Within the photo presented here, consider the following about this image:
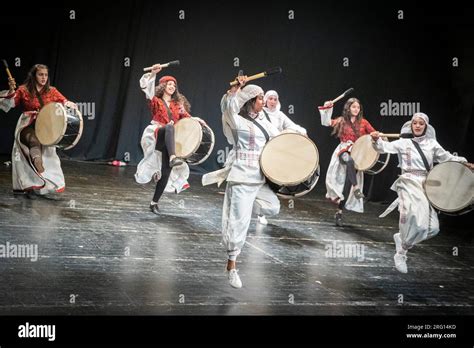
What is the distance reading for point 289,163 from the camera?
502 cm

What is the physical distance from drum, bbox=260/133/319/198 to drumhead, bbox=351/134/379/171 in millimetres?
2487

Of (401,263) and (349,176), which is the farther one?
(349,176)

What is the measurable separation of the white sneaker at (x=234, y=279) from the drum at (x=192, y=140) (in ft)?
7.78

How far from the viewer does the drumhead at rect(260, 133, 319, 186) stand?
16.1 feet

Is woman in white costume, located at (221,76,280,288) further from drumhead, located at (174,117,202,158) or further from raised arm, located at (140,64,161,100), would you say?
drumhead, located at (174,117,202,158)

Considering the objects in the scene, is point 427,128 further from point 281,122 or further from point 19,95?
point 19,95

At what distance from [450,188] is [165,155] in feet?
8.56

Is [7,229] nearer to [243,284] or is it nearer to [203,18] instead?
[243,284]

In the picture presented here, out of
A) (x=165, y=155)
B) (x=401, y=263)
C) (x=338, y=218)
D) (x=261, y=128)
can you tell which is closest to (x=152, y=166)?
(x=165, y=155)

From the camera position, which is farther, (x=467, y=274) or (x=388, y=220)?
(x=388, y=220)

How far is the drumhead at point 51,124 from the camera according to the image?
6.79 metres
